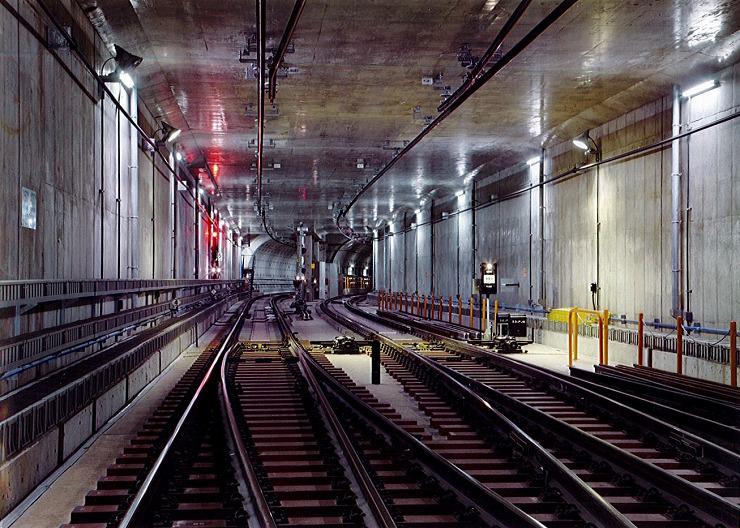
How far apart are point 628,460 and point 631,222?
10518 mm

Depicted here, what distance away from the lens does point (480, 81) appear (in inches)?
447

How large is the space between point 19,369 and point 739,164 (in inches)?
439

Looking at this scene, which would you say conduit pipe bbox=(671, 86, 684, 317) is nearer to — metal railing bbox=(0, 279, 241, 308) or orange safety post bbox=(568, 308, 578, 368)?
orange safety post bbox=(568, 308, 578, 368)

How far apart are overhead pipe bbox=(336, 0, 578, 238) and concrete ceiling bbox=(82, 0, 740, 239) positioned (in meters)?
0.43

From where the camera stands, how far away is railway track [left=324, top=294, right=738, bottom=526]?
18.5ft

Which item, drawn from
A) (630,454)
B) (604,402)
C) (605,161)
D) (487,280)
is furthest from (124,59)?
(487,280)

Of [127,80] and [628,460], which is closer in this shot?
[628,460]

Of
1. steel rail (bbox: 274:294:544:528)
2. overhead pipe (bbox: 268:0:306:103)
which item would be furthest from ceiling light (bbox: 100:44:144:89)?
steel rail (bbox: 274:294:544:528)

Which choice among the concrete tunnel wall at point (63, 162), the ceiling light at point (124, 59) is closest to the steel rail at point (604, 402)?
the concrete tunnel wall at point (63, 162)

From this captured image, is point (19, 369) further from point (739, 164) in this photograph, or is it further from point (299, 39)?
point (739, 164)

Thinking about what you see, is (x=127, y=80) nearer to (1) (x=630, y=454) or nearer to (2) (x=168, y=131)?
(2) (x=168, y=131)

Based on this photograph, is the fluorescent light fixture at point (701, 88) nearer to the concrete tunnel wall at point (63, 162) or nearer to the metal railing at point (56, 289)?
the concrete tunnel wall at point (63, 162)

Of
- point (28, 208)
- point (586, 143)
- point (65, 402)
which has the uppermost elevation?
point (586, 143)

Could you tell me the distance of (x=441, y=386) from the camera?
38.0 feet
